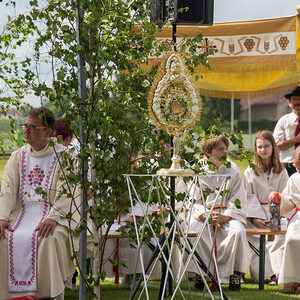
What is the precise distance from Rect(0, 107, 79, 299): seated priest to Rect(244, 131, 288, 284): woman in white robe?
2.25 m

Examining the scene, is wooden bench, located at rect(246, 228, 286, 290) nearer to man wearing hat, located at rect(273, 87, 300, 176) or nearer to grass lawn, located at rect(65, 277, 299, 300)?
grass lawn, located at rect(65, 277, 299, 300)

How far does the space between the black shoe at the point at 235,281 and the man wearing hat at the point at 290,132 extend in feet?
7.04

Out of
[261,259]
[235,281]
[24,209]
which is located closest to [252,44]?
[261,259]

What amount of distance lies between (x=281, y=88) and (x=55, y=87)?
504 centimetres

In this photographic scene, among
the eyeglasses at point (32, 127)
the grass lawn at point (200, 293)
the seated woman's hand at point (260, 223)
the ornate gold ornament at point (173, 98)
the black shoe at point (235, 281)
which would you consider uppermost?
the ornate gold ornament at point (173, 98)

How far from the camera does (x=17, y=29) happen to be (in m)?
4.77

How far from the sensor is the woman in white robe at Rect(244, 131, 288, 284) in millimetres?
7289

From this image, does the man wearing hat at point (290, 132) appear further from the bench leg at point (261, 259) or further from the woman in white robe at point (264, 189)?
the bench leg at point (261, 259)

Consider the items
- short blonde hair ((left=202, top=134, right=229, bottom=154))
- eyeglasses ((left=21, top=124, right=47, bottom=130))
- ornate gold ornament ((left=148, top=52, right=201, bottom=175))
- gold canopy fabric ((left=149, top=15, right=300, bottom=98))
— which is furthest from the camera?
gold canopy fabric ((left=149, top=15, right=300, bottom=98))

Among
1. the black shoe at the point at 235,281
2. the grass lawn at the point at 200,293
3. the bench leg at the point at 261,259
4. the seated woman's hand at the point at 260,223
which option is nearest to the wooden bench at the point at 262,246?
the bench leg at the point at 261,259

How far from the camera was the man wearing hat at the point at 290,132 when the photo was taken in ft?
27.3

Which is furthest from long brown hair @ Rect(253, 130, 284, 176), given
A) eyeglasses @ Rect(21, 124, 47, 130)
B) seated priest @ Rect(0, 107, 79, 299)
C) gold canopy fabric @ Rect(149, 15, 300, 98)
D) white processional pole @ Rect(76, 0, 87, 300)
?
white processional pole @ Rect(76, 0, 87, 300)

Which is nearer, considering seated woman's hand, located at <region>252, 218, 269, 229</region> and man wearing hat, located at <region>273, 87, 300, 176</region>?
seated woman's hand, located at <region>252, 218, 269, 229</region>

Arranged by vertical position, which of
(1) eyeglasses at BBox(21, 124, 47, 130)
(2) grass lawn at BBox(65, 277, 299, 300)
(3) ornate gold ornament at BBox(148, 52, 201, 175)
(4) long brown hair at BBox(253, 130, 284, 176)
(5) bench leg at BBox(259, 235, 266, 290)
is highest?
(3) ornate gold ornament at BBox(148, 52, 201, 175)
